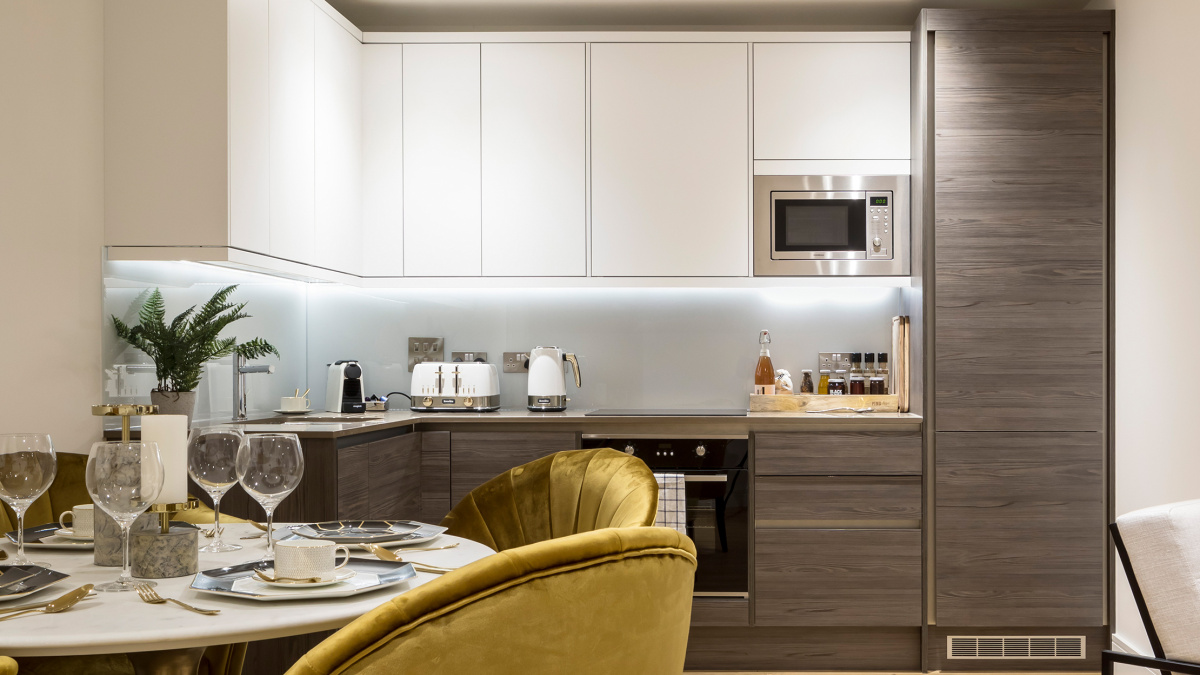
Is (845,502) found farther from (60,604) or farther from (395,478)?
(60,604)

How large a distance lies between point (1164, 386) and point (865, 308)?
1.15m

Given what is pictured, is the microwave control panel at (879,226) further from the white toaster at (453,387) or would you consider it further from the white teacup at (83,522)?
the white teacup at (83,522)

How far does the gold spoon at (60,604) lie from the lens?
3.70 feet

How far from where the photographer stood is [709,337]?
3828 millimetres

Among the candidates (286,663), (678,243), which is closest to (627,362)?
(678,243)

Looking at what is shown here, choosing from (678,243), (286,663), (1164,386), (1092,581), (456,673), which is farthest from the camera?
(678,243)

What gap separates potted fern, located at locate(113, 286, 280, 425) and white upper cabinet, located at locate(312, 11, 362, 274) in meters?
0.56

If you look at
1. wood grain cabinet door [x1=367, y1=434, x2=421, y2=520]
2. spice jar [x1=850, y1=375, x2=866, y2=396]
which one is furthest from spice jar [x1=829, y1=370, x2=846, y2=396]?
wood grain cabinet door [x1=367, y1=434, x2=421, y2=520]

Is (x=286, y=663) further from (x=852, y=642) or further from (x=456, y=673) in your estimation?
(x=456, y=673)

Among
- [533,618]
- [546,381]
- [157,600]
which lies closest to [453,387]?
[546,381]

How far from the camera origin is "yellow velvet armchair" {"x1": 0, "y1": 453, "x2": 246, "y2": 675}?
1688 millimetres

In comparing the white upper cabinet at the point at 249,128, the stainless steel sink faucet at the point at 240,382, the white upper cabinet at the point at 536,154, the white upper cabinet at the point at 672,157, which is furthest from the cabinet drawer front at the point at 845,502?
the white upper cabinet at the point at 249,128

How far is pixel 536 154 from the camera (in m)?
3.56

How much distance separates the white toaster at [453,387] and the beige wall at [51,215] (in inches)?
48.8
